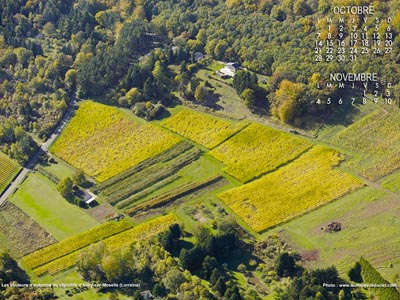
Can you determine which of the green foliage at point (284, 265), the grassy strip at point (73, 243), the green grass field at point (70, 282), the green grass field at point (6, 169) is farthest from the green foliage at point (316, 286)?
the green grass field at point (6, 169)

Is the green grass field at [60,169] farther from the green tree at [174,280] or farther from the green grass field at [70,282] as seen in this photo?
the green tree at [174,280]

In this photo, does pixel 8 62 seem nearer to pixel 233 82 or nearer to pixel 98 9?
pixel 98 9

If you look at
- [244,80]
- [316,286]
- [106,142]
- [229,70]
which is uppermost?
[244,80]

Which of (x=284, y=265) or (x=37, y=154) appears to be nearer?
(x=284, y=265)

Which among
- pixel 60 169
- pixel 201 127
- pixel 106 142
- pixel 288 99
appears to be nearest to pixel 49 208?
pixel 60 169

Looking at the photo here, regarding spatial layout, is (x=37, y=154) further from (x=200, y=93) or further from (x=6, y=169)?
(x=200, y=93)

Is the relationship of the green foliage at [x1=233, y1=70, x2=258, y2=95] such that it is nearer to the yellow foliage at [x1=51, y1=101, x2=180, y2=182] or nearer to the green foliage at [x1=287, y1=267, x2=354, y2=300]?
the yellow foliage at [x1=51, y1=101, x2=180, y2=182]

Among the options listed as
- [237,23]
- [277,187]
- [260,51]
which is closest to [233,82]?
[260,51]
